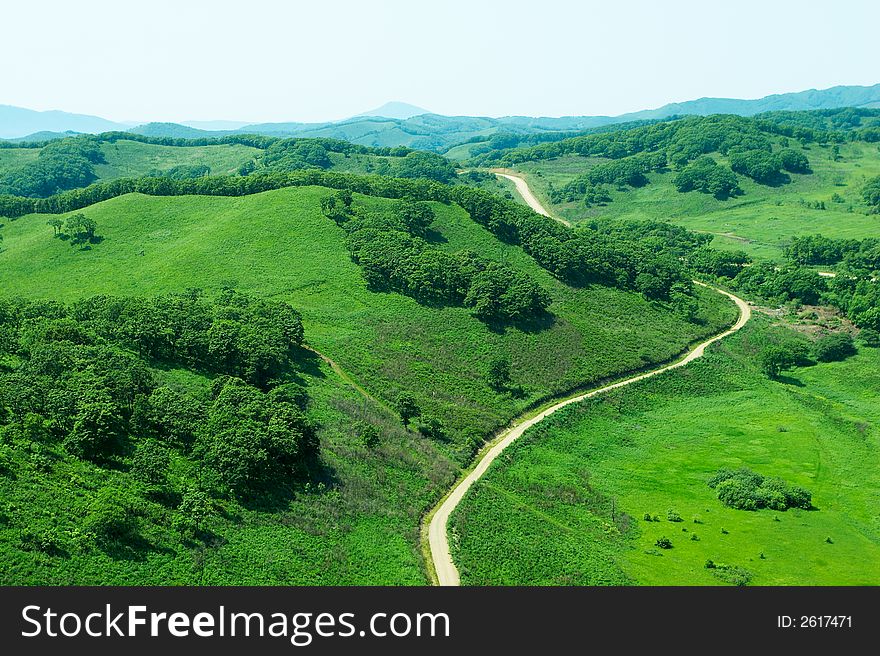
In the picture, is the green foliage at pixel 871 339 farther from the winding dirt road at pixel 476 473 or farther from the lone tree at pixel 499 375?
the lone tree at pixel 499 375

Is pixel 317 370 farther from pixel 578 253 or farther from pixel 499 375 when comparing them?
pixel 578 253

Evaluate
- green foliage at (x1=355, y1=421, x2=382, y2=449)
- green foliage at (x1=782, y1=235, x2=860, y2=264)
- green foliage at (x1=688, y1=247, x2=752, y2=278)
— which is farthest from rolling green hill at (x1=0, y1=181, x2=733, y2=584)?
green foliage at (x1=782, y1=235, x2=860, y2=264)

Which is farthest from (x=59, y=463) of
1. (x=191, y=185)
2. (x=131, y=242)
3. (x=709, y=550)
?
(x=191, y=185)

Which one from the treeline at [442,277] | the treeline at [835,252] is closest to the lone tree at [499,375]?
the treeline at [442,277]

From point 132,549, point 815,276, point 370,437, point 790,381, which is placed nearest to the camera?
point 132,549

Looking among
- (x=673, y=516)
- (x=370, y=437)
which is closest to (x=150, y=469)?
(x=370, y=437)

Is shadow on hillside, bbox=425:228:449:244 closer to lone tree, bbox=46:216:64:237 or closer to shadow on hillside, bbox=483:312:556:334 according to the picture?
shadow on hillside, bbox=483:312:556:334
